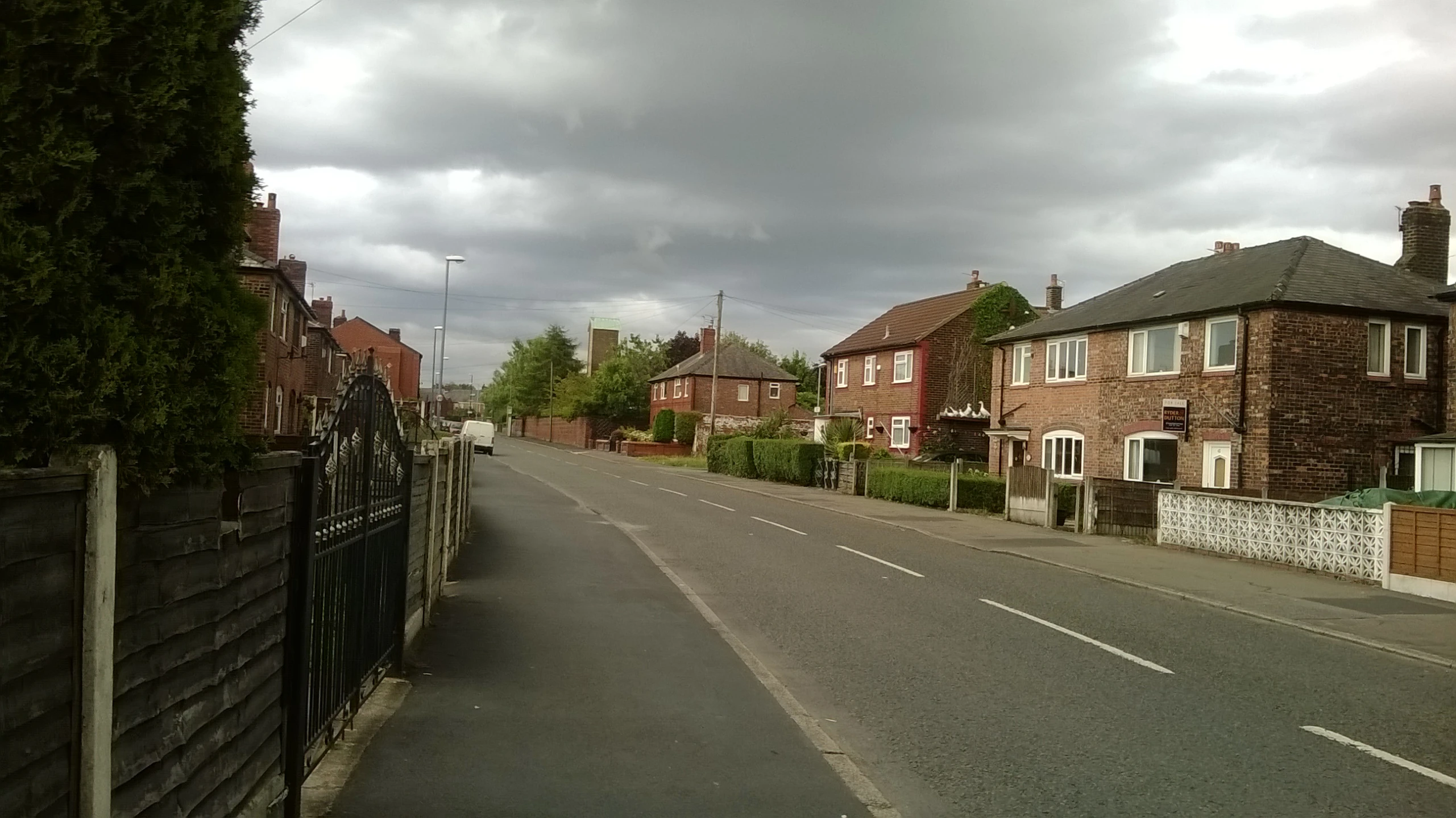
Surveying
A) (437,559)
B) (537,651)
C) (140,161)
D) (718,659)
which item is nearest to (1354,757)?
(718,659)

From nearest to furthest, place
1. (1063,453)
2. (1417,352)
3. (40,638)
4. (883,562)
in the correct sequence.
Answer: (40,638) → (883,562) → (1417,352) → (1063,453)

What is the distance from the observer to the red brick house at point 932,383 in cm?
4534

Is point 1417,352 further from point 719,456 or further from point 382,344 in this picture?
point 382,344

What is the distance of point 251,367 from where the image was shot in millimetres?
3422

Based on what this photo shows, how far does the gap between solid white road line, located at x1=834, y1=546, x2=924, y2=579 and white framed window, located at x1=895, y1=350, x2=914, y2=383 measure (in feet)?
91.4

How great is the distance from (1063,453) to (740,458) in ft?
53.5

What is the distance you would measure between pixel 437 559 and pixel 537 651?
242 centimetres

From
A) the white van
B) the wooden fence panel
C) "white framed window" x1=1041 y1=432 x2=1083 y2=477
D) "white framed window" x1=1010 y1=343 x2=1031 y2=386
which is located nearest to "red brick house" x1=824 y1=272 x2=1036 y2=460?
"white framed window" x1=1010 y1=343 x2=1031 y2=386

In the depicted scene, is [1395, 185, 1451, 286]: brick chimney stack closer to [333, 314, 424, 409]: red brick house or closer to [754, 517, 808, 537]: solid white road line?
[754, 517, 808, 537]: solid white road line

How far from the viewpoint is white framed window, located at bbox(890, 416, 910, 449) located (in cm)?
4606

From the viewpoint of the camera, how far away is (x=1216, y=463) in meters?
26.9

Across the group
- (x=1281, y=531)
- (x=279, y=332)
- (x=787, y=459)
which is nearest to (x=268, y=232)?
(x=279, y=332)

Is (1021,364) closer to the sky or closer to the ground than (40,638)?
closer to the sky

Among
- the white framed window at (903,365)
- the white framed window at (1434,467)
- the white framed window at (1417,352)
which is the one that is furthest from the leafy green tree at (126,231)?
the white framed window at (903,365)
